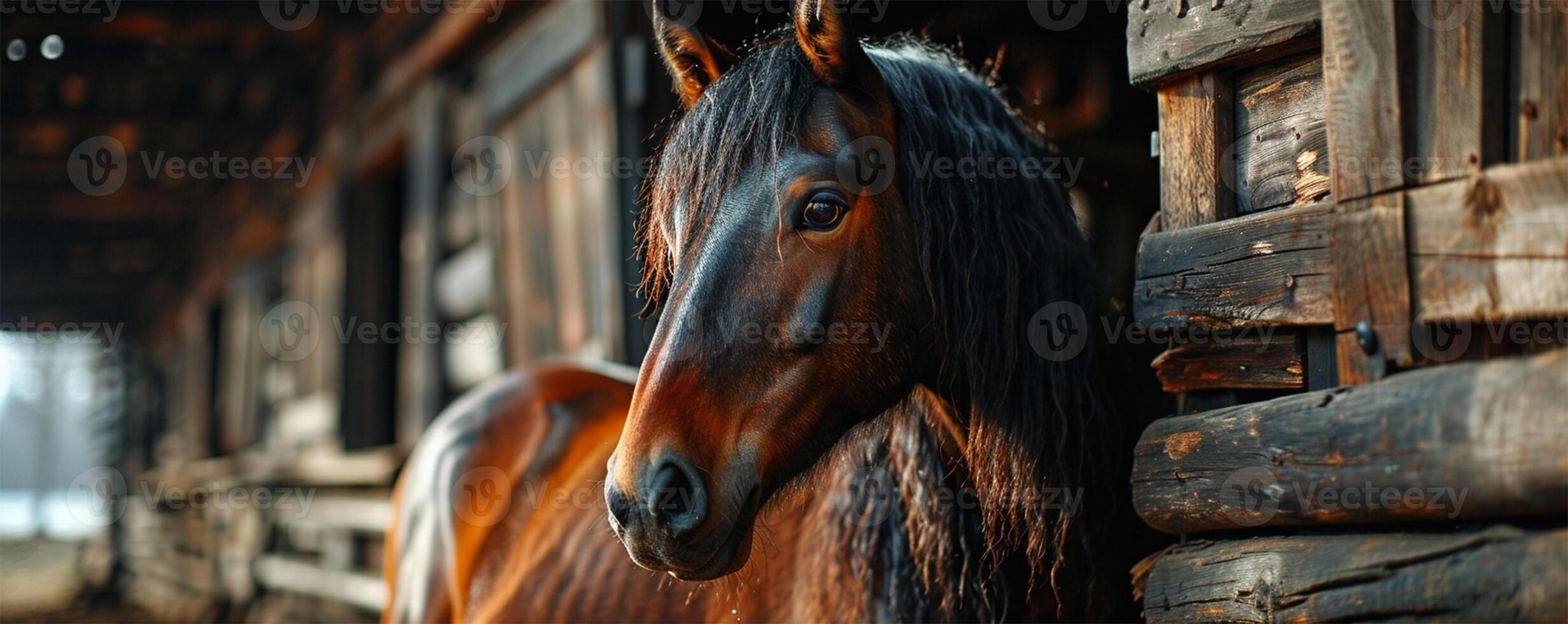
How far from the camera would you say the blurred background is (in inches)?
161

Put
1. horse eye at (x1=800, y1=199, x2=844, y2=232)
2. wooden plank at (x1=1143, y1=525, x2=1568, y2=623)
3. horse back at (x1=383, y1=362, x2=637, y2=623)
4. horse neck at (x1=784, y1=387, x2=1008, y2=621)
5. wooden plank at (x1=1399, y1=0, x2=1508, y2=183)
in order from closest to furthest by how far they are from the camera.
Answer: wooden plank at (x1=1143, y1=525, x2=1568, y2=623) < wooden plank at (x1=1399, y1=0, x2=1508, y2=183) < horse eye at (x1=800, y1=199, x2=844, y2=232) < horse neck at (x1=784, y1=387, x2=1008, y2=621) < horse back at (x1=383, y1=362, x2=637, y2=623)

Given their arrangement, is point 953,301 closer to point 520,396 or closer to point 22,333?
point 520,396

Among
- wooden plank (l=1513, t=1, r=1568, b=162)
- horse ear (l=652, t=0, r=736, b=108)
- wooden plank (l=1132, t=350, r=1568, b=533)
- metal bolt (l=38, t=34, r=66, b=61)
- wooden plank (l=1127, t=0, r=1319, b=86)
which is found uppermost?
metal bolt (l=38, t=34, r=66, b=61)

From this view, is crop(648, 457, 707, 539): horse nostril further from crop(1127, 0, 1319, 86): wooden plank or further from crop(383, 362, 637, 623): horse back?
crop(383, 362, 637, 623): horse back

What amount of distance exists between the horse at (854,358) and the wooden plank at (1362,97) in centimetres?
51

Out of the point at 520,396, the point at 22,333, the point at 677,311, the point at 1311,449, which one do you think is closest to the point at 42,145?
the point at 520,396

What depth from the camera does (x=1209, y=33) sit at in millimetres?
1809

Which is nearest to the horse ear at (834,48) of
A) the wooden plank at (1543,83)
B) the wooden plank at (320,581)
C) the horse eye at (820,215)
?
the horse eye at (820,215)

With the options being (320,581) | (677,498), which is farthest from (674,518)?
(320,581)

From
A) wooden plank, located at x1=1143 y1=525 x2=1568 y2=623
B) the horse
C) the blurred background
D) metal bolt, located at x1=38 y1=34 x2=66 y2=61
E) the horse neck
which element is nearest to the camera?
wooden plank, located at x1=1143 y1=525 x2=1568 y2=623

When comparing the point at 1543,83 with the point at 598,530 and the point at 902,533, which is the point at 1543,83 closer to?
the point at 902,533

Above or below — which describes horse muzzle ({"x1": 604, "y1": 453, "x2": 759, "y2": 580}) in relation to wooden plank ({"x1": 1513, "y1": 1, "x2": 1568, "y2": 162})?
below

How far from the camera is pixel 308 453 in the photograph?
786 cm

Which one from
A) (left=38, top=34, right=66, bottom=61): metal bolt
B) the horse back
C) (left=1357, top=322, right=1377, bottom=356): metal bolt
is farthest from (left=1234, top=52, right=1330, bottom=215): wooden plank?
(left=38, top=34, right=66, bottom=61): metal bolt
